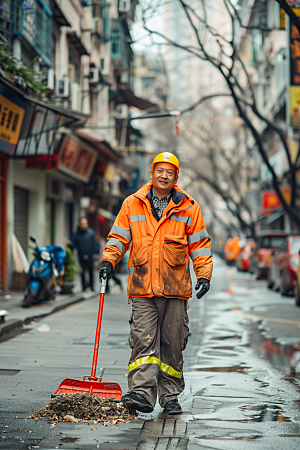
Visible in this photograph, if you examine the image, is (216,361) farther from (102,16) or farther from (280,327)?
(102,16)

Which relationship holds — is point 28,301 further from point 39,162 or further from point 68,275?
point 39,162

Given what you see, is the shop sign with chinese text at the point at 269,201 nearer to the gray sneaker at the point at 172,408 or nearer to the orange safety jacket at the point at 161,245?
the orange safety jacket at the point at 161,245

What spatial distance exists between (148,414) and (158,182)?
174cm

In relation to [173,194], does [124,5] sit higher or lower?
higher

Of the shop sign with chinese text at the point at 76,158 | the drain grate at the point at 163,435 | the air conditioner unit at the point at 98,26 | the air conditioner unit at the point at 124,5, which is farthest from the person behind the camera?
the air conditioner unit at the point at 124,5

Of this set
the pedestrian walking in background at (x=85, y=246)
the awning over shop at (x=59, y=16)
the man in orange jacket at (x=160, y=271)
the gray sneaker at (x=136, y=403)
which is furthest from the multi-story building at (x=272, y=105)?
the gray sneaker at (x=136, y=403)

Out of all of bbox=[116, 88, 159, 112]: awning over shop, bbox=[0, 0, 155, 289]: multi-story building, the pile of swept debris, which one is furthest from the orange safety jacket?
bbox=[116, 88, 159, 112]: awning over shop

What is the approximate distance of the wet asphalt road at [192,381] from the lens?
4379 millimetres

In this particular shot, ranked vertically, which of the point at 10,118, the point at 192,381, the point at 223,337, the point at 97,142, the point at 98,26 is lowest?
the point at 223,337

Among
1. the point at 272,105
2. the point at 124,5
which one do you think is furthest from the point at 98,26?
the point at 272,105

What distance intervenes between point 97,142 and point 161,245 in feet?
63.6

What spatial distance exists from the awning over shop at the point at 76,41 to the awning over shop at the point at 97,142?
293 cm

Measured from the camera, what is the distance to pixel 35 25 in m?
17.0

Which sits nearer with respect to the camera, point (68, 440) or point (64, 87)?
point (68, 440)
